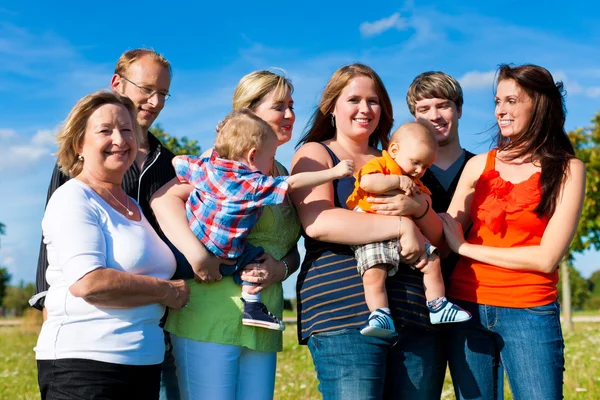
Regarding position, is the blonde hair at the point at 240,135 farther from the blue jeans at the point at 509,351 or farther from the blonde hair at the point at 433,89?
the blue jeans at the point at 509,351

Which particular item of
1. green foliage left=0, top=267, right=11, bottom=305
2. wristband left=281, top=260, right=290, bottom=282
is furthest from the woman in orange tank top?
green foliage left=0, top=267, right=11, bottom=305

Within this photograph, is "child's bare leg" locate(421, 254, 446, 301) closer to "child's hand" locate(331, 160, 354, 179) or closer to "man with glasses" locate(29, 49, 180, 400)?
"child's hand" locate(331, 160, 354, 179)

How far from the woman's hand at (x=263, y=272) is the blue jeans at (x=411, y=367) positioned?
30.5 inches

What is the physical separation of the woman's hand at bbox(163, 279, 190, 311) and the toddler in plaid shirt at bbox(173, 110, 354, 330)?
254 mm

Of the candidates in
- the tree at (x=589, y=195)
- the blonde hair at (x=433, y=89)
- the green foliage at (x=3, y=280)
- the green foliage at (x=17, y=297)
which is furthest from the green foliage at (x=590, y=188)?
the green foliage at (x=3, y=280)

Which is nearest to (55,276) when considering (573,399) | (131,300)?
(131,300)

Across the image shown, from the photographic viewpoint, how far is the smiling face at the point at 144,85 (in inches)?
174

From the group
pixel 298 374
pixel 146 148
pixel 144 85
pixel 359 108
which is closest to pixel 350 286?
pixel 359 108

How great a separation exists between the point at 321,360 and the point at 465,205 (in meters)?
1.37

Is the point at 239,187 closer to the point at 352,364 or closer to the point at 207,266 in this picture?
the point at 207,266

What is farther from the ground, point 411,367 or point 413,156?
point 413,156

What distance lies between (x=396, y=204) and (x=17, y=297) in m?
54.3

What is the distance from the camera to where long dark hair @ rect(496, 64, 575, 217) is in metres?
3.84

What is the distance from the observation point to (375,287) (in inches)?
137
